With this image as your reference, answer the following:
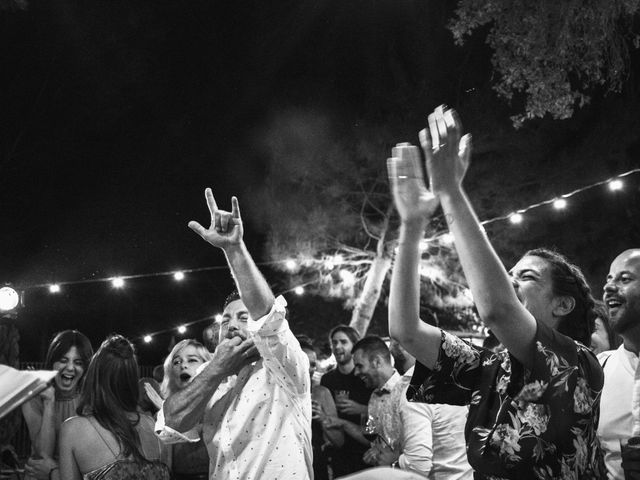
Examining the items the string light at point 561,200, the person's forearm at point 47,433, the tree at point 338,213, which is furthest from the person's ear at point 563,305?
the tree at point 338,213

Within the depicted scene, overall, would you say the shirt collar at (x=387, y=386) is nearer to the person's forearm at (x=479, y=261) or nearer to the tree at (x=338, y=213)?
the person's forearm at (x=479, y=261)

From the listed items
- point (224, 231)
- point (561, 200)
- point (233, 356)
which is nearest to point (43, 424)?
point (233, 356)

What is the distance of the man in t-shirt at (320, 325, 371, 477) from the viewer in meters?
6.47

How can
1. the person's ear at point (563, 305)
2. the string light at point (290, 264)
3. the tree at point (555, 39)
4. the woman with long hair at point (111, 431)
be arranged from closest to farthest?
the person's ear at point (563, 305) < the woman with long hair at point (111, 431) < the tree at point (555, 39) < the string light at point (290, 264)

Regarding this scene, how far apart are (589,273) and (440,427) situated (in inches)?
536

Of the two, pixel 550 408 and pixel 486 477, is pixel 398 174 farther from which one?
pixel 486 477

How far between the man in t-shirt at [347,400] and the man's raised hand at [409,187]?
4.43m

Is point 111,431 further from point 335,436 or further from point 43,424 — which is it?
point 335,436

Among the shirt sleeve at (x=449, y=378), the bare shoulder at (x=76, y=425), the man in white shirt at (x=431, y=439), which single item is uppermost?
the bare shoulder at (x=76, y=425)

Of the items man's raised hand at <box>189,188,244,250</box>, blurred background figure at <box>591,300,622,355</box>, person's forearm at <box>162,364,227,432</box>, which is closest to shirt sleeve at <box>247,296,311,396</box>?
person's forearm at <box>162,364,227,432</box>

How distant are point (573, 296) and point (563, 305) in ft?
0.21

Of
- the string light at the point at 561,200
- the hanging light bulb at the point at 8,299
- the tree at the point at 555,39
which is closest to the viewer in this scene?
the hanging light bulb at the point at 8,299

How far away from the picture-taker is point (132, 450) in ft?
12.3

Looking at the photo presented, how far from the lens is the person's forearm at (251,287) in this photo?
10.7 feet
